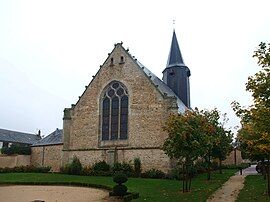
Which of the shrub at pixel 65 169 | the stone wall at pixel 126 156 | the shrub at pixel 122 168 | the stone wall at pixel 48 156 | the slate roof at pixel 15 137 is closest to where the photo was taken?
the stone wall at pixel 126 156

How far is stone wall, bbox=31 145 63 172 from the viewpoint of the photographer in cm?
3559

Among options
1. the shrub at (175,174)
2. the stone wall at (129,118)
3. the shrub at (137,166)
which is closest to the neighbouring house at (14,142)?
the stone wall at (129,118)

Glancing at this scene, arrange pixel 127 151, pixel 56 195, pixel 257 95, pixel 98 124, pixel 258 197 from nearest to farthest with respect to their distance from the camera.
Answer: pixel 257 95 < pixel 258 197 < pixel 56 195 < pixel 127 151 < pixel 98 124

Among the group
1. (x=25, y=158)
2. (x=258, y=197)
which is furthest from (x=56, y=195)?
(x=25, y=158)

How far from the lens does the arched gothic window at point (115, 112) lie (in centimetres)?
3080

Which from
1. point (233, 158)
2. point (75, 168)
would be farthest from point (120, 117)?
point (233, 158)

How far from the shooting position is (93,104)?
32.5 metres

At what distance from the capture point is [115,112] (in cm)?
3148

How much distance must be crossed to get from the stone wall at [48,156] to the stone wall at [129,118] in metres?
3.84

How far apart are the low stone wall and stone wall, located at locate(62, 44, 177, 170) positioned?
8.85 m

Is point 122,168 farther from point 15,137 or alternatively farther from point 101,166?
point 15,137

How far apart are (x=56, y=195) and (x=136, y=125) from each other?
13084mm

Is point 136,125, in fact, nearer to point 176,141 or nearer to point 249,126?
point 176,141

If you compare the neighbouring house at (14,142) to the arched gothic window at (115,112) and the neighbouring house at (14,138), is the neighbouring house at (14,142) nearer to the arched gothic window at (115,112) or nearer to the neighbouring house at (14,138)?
the neighbouring house at (14,138)
